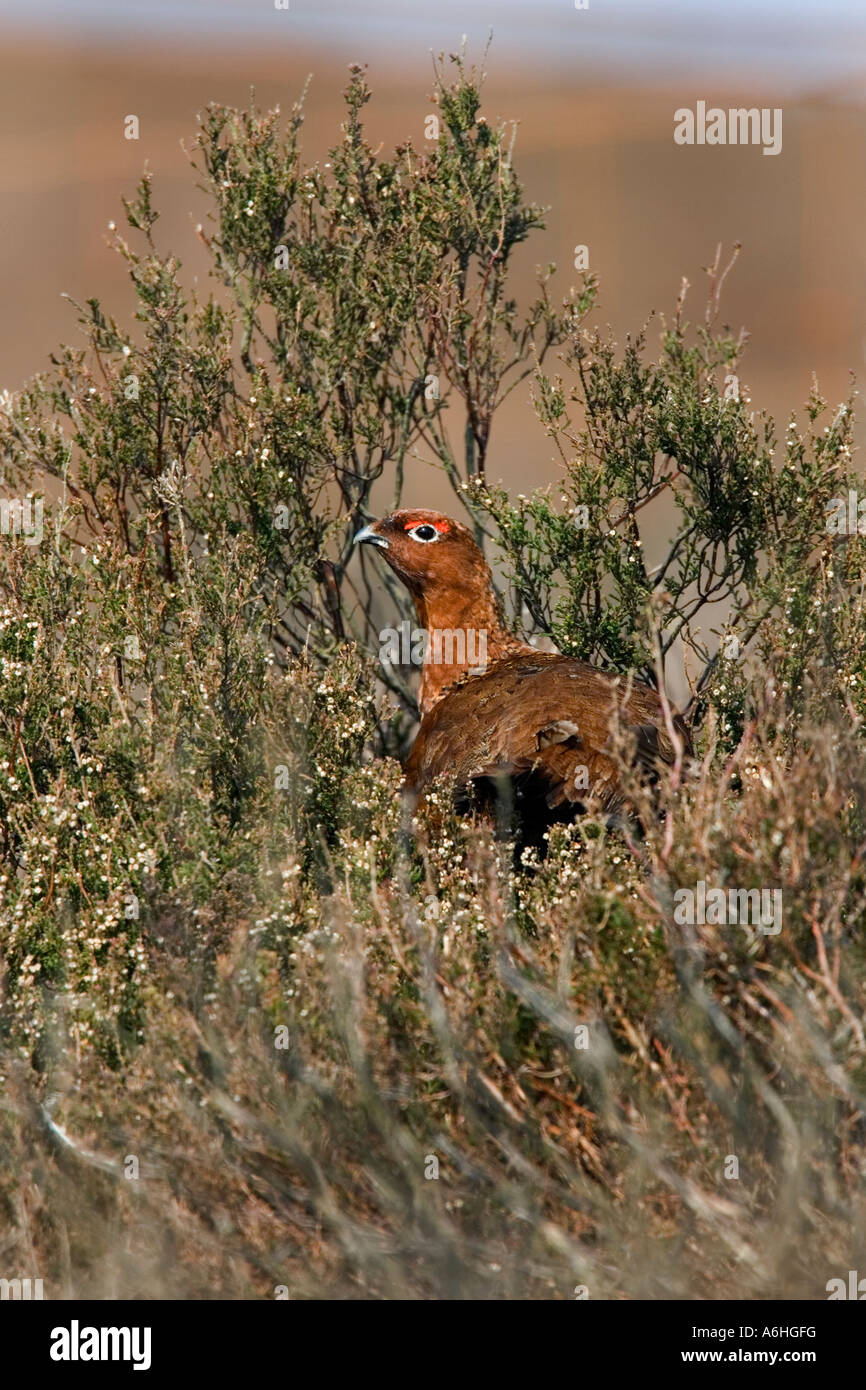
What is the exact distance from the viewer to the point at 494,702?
5176 mm

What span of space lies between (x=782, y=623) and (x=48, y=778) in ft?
8.78

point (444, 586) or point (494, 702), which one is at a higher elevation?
point (444, 586)

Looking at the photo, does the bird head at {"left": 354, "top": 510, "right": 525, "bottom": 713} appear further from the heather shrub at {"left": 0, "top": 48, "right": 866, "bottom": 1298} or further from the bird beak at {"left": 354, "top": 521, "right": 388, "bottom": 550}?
the heather shrub at {"left": 0, "top": 48, "right": 866, "bottom": 1298}

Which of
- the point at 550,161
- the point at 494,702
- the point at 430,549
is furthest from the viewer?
the point at 550,161

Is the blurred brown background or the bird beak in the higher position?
the blurred brown background

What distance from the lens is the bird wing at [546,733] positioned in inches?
184

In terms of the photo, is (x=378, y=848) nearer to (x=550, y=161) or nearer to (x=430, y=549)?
(x=430, y=549)

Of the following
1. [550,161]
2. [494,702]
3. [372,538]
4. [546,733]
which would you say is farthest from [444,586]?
[550,161]

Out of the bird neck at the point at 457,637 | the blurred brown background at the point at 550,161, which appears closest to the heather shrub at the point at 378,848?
the bird neck at the point at 457,637

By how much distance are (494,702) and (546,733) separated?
442 millimetres

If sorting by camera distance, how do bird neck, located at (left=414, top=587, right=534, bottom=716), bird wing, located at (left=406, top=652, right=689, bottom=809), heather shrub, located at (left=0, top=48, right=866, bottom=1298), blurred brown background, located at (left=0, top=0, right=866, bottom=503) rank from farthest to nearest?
blurred brown background, located at (left=0, top=0, right=866, bottom=503) < bird neck, located at (left=414, top=587, right=534, bottom=716) < bird wing, located at (left=406, top=652, right=689, bottom=809) < heather shrub, located at (left=0, top=48, right=866, bottom=1298)

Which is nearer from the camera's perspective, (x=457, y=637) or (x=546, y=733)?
(x=546, y=733)

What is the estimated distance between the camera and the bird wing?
4.66 m

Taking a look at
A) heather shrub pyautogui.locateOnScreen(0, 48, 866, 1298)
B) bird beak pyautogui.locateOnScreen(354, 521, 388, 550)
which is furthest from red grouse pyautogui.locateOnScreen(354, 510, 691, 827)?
heather shrub pyautogui.locateOnScreen(0, 48, 866, 1298)
